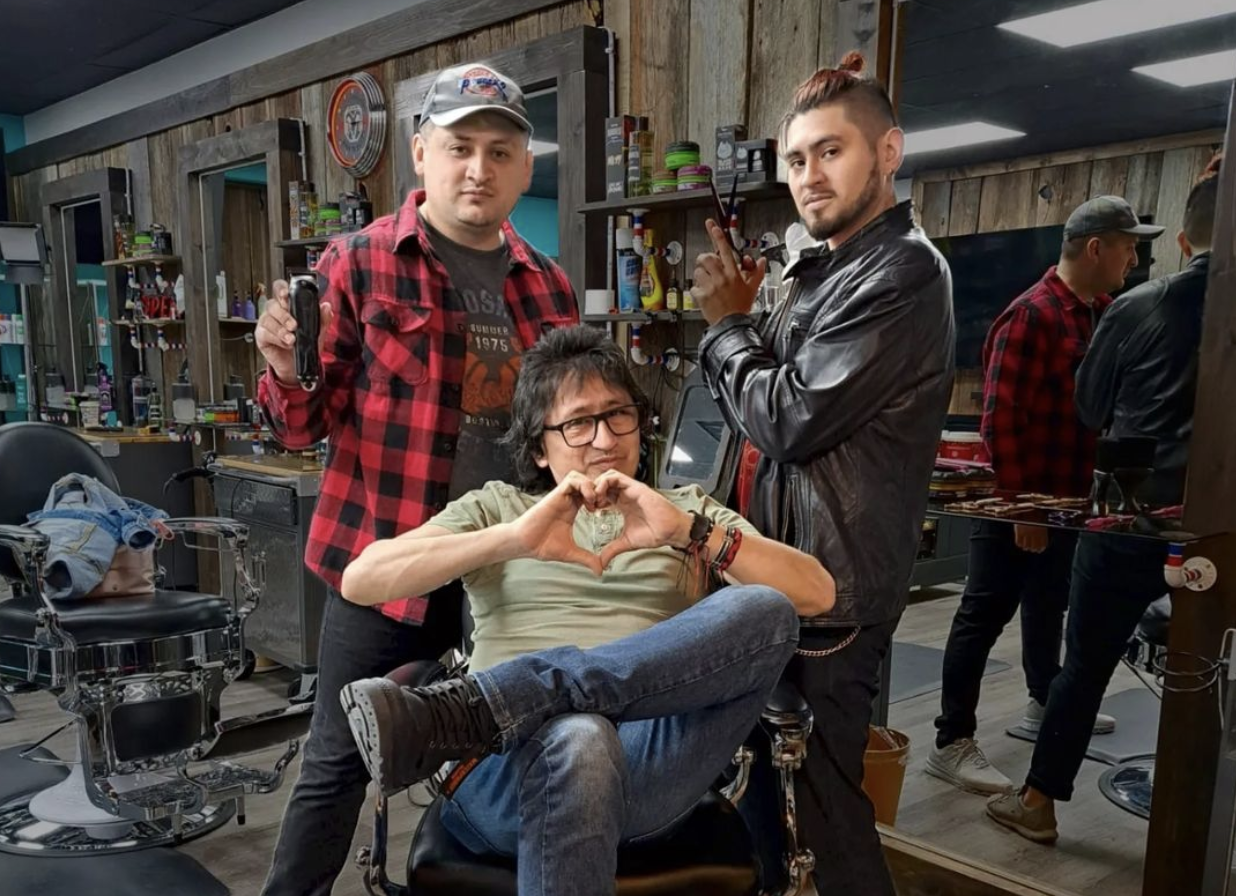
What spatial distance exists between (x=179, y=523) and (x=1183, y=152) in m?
2.71

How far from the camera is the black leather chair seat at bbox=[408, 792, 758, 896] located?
1.27 metres

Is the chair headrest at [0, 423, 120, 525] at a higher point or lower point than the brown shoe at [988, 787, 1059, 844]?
higher

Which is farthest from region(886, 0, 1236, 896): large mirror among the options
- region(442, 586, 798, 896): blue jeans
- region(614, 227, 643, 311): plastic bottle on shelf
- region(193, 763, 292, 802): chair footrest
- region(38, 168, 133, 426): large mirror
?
region(38, 168, 133, 426): large mirror

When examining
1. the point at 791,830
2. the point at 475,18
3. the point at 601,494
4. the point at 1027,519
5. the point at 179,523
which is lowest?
the point at 791,830

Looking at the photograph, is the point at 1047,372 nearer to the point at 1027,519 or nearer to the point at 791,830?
the point at 1027,519

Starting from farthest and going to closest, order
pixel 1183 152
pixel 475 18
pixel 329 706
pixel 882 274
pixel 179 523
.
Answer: pixel 475 18 < pixel 179 523 < pixel 1183 152 < pixel 329 706 < pixel 882 274

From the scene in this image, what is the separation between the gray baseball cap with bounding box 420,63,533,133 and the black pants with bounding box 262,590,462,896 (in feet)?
2.87

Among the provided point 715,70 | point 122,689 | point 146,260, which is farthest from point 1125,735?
point 146,260

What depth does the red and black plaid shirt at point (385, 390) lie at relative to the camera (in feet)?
5.54

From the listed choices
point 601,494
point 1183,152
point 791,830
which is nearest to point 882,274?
point 601,494

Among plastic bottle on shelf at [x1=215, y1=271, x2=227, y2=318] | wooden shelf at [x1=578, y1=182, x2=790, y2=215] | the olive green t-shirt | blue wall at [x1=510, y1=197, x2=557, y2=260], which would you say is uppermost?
blue wall at [x1=510, y1=197, x2=557, y2=260]

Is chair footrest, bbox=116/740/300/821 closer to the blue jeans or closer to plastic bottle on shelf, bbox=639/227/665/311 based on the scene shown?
the blue jeans

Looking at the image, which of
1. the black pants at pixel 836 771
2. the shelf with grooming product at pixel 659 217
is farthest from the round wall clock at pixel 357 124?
the black pants at pixel 836 771

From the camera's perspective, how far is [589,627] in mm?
1515
